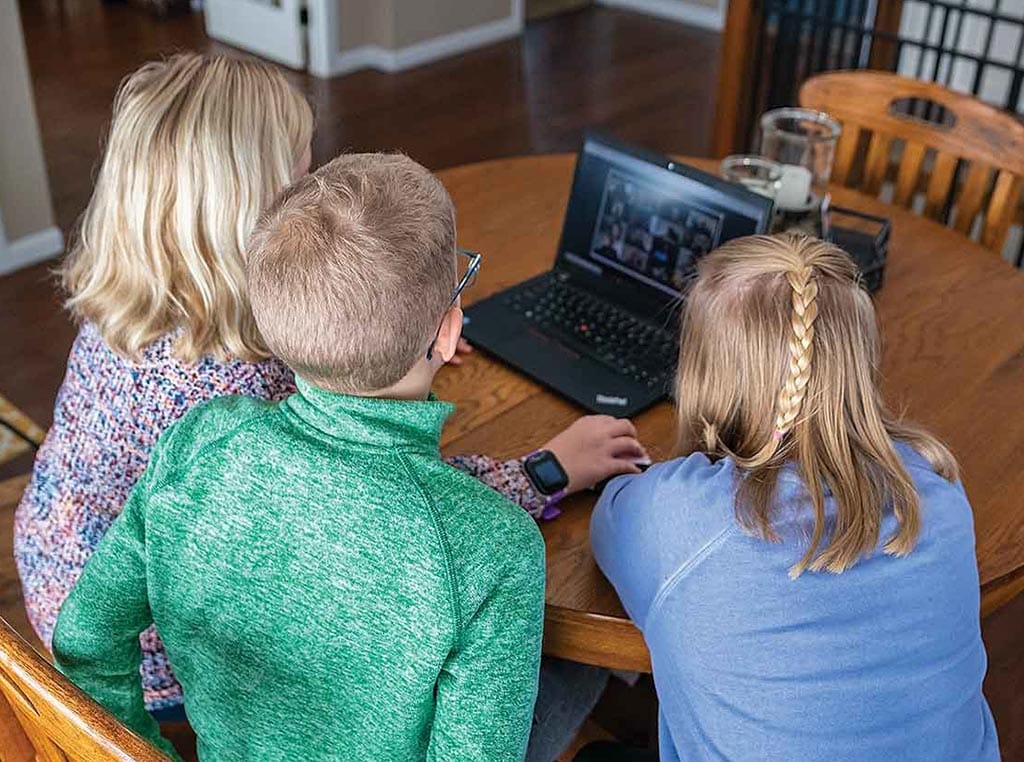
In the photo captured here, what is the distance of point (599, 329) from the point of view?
169 cm

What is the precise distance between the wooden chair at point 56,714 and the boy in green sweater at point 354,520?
0.73 ft

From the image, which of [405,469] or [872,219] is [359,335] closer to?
[405,469]

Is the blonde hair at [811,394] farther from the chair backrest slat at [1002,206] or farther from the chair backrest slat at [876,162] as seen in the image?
the chair backrest slat at [876,162]

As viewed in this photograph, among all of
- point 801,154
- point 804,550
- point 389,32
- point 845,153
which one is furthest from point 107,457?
point 389,32

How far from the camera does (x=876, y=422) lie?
1161 millimetres

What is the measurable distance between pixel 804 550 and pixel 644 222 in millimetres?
712

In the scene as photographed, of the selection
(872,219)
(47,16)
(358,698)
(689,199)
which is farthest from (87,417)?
(47,16)

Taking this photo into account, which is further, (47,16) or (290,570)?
(47,16)

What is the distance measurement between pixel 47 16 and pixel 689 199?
5243 mm

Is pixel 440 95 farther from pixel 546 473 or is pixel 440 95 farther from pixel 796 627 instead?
pixel 796 627

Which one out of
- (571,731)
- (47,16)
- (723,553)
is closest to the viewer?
(723,553)

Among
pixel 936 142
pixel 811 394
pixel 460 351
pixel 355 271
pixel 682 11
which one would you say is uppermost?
pixel 355 271

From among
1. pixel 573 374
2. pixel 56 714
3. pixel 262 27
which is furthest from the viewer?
pixel 262 27

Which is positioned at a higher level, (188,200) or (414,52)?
(188,200)
